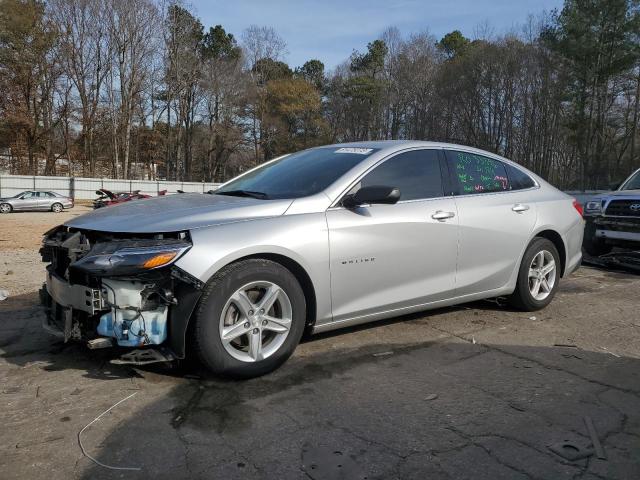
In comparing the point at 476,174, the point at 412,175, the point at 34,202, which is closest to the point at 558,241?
the point at 476,174

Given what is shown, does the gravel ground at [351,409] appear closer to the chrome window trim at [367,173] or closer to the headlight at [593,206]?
the chrome window trim at [367,173]

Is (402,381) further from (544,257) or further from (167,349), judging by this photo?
(544,257)

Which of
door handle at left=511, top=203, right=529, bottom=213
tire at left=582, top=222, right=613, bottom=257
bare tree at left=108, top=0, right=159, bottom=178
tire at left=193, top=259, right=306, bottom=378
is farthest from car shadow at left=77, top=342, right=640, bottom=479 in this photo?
bare tree at left=108, top=0, right=159, bottom=178

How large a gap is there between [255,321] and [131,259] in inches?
34.1

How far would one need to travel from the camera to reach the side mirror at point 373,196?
3771mm

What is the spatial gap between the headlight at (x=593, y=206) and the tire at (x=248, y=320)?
20.8 feet

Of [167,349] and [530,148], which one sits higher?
[530,148]

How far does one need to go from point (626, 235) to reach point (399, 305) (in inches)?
203

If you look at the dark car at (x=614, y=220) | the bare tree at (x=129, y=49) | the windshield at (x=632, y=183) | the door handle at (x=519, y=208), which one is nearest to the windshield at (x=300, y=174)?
the door handle at (x=519, y=208)

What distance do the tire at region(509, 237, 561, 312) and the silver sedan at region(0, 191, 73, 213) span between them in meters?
32.3

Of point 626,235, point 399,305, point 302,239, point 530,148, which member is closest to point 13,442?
point 302,239

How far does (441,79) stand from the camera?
5500cm

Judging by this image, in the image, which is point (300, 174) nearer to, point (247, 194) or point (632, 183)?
point (247, 194)

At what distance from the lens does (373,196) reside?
377 centimetres
